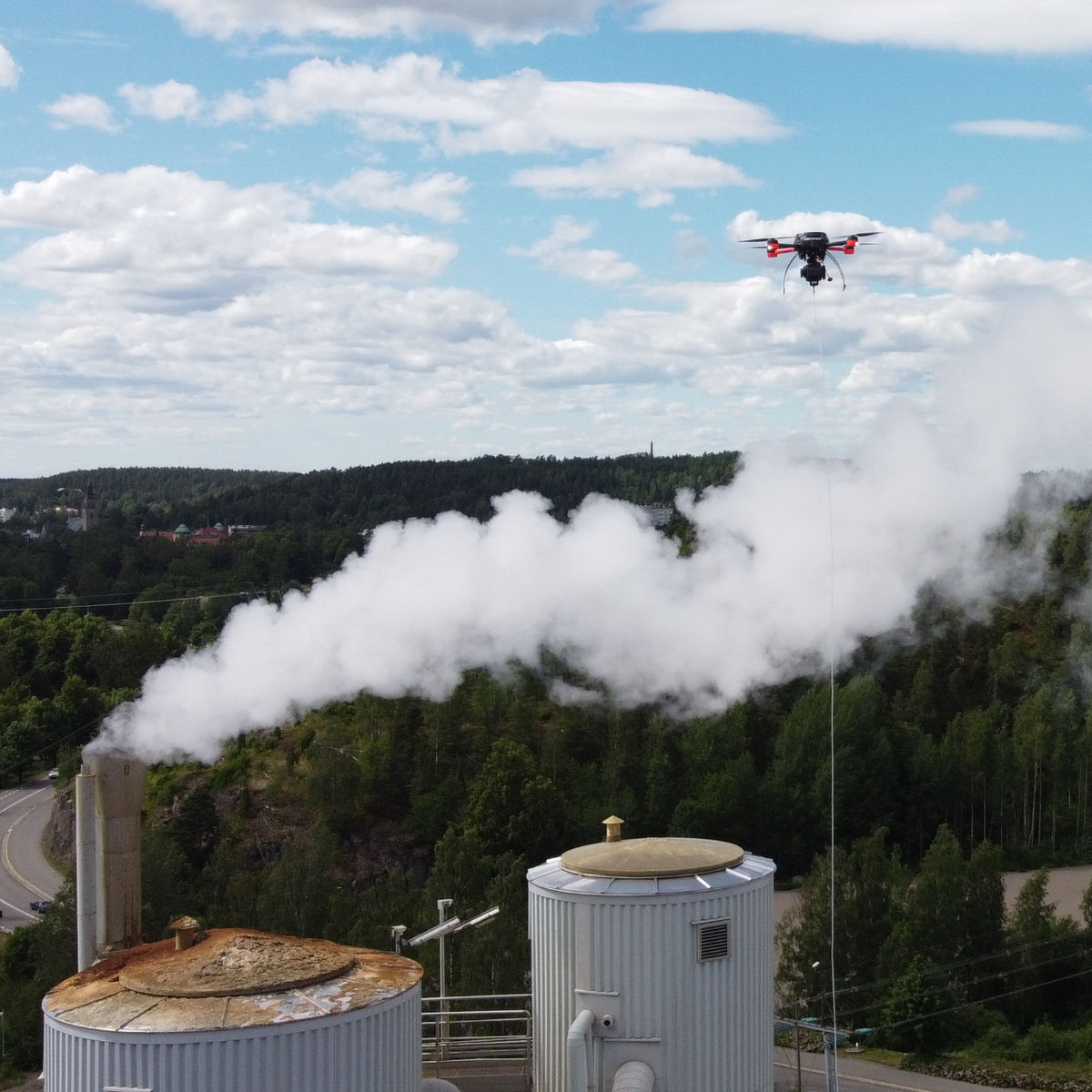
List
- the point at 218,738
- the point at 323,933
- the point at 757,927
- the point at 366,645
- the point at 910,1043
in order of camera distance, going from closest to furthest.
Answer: the point at 757,927 → the point at 218,738 → the point at 366,645 → the point at 910,1043 → the point at 323,933

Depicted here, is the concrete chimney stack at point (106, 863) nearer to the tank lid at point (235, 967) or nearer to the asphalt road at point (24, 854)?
the tank lid at point (235, 967)

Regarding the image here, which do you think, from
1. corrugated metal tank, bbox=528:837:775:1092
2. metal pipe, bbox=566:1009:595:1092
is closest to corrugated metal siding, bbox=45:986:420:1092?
metal pipe, bbox=566:1009:595:1092

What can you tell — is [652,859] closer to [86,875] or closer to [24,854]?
[86,875]

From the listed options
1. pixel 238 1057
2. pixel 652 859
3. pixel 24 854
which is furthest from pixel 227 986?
pixel 24 854

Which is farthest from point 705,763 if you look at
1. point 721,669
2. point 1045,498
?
point 1045,498

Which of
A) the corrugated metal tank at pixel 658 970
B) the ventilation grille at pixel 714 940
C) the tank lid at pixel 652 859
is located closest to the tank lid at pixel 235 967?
the corrugated metal tank at pixel 658 970

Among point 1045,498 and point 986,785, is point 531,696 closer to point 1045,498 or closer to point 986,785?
point 986,785
